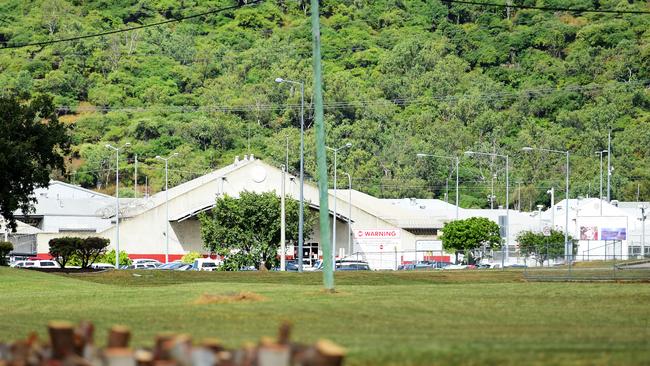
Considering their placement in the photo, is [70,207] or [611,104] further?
[611,104]

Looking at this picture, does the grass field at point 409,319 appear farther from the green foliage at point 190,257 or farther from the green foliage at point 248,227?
the green foliage at point 190,257

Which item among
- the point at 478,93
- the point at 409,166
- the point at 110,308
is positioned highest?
the point at 478,93

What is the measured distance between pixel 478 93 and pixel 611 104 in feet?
67.7

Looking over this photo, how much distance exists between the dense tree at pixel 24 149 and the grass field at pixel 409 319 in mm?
20116

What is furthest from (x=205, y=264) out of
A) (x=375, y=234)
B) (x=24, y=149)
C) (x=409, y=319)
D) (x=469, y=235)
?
(x=409, y=319)

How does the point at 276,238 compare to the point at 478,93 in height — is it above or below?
below

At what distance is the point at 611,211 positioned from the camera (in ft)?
304

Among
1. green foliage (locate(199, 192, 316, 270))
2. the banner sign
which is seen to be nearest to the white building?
the banner sign

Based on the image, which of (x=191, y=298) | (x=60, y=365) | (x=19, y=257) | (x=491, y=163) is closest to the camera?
(x=60, y=365)

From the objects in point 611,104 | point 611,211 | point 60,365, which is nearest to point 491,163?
point 611,104

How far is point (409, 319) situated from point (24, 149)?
128 feet

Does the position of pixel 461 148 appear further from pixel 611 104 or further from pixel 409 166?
pixel 611 104

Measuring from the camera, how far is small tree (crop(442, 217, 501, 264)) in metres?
96.3

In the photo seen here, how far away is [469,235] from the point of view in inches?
3802
